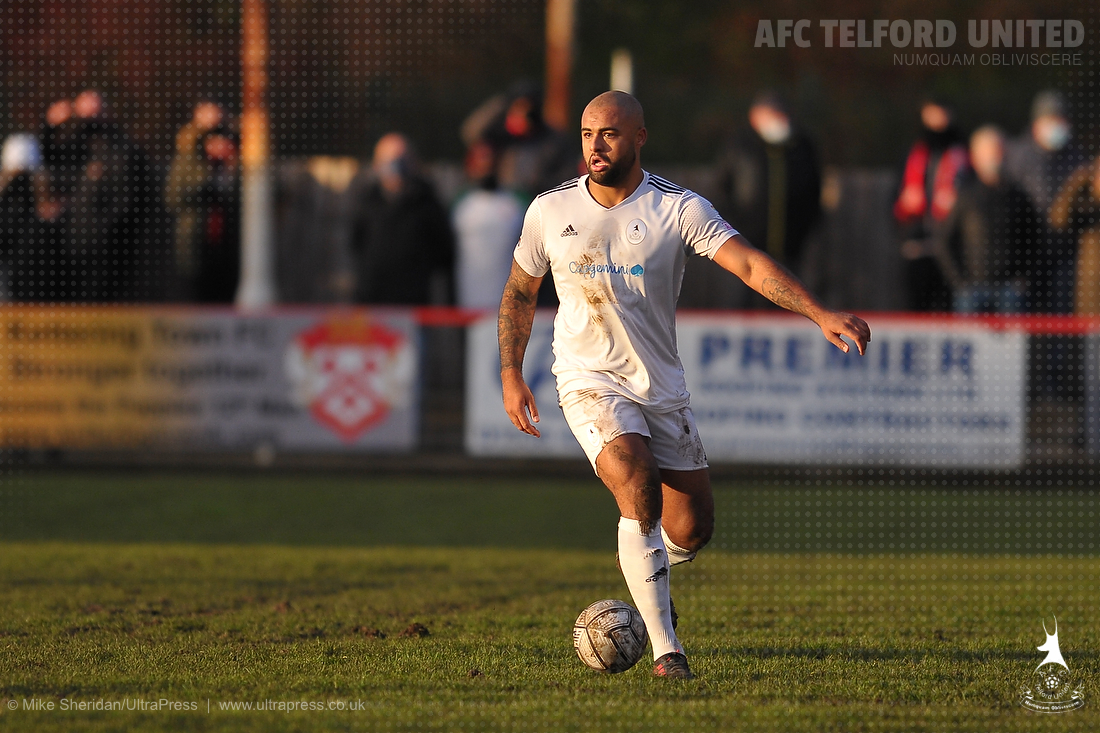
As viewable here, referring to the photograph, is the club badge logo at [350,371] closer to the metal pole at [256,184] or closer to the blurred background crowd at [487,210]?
the blurred background crowd at [487,210]

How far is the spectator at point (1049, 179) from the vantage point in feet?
47.1

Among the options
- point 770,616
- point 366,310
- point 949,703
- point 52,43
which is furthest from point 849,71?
point 949,703

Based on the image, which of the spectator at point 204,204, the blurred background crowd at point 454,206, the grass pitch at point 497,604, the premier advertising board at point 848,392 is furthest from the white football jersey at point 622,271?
the spectator at point 204,204

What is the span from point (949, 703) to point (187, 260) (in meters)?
11.7

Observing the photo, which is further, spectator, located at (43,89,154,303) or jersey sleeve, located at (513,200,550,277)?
spectator, located at (43,89,154,303)

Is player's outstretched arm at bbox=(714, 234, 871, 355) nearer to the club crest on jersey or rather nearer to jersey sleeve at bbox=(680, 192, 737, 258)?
jersey sleeve at bbox=(680, 192, 737, 258)

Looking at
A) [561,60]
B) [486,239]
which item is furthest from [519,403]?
[561,60]

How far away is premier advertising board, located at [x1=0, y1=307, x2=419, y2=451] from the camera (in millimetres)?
13273

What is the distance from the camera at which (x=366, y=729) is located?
4867 mm

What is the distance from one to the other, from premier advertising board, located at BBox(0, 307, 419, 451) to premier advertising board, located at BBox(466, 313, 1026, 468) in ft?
4.90

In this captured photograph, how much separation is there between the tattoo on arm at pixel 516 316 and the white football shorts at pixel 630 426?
0.30 meters

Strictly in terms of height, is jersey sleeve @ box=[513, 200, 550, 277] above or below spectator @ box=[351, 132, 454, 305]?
below

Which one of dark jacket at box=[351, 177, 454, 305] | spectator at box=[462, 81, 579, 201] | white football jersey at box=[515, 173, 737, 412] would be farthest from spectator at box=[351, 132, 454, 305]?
white football jersey at box=[515, 173, 737, 412]

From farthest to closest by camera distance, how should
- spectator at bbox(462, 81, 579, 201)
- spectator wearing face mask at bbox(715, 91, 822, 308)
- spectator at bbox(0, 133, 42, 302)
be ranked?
spectator at bbox(462, 81, 579, 201) → spectator wearing face mask at bbox(715, 91, 822, 308) → spectator at bbox(0, 133, 42, 302)
